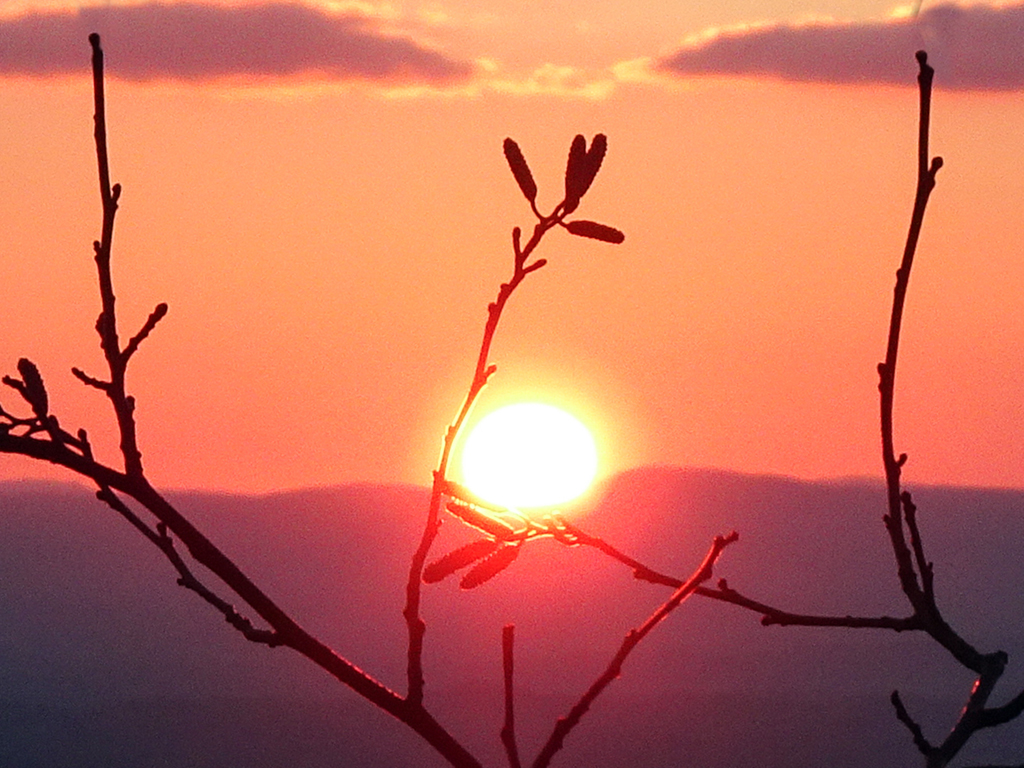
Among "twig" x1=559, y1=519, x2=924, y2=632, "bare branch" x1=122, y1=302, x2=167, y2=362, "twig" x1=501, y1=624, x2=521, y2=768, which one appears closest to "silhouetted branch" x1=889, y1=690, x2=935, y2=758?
"twig" x1=559, y1=519, x2=924, y2=632

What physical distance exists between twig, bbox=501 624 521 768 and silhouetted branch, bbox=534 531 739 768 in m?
0.07

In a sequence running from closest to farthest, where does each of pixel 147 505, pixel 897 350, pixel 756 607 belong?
pixel 147 505
pixel 897 350
pixel 756 607

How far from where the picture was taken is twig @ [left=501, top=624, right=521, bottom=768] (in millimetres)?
3552

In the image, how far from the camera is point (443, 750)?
3633 mm

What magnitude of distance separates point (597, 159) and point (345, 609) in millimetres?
154769

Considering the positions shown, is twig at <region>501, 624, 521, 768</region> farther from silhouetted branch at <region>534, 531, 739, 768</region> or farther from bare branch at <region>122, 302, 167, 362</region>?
bare branch at <region>122, 302, 167, 362</region>

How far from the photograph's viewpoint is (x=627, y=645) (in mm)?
3623

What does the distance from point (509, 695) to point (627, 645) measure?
286 mm

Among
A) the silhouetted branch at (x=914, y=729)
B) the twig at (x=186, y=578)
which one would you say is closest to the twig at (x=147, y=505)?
the twig at (x=186, y=578)

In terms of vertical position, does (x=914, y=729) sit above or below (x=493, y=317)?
below

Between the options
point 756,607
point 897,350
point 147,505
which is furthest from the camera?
point 756,607

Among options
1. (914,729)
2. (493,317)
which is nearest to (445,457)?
(493,317)

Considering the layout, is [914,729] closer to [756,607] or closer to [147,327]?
[756,607]

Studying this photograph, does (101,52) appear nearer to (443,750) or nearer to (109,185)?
(109,185)
